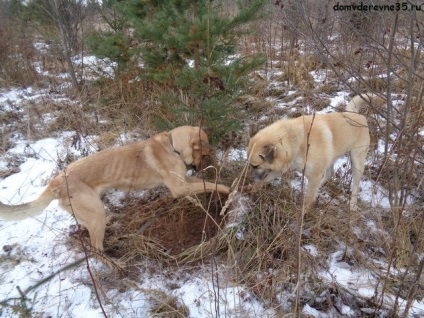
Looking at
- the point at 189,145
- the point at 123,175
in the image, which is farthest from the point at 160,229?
the point at 189,145

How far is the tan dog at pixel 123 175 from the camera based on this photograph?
295 centimetres

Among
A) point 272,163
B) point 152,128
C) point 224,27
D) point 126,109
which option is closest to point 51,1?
point 126,109

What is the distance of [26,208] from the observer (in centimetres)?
280

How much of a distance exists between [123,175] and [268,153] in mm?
1533

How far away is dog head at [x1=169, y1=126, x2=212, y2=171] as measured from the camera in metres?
3.31

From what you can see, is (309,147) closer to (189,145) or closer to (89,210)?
(189,145)

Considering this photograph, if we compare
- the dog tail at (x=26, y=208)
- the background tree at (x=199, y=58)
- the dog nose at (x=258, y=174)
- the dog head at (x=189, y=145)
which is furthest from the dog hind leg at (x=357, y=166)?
the dog tail at (x=26, y=208)

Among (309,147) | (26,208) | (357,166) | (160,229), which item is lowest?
(160,229)

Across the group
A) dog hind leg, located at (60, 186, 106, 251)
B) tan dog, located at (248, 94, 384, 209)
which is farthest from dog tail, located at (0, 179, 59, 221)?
tan dog, located at (248, 94, 384, 209)

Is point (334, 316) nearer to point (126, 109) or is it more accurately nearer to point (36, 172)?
point (36, 172)

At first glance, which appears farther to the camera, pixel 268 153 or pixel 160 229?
pixel 160 229

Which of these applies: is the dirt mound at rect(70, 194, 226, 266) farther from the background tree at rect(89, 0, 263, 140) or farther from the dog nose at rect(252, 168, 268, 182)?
the background tree at rect(89, 0, 263, 140)

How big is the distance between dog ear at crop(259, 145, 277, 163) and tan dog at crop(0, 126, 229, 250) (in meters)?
0.54

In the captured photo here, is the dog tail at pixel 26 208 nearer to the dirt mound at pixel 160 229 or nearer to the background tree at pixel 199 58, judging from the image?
the dirt mound at pixel 160 229
